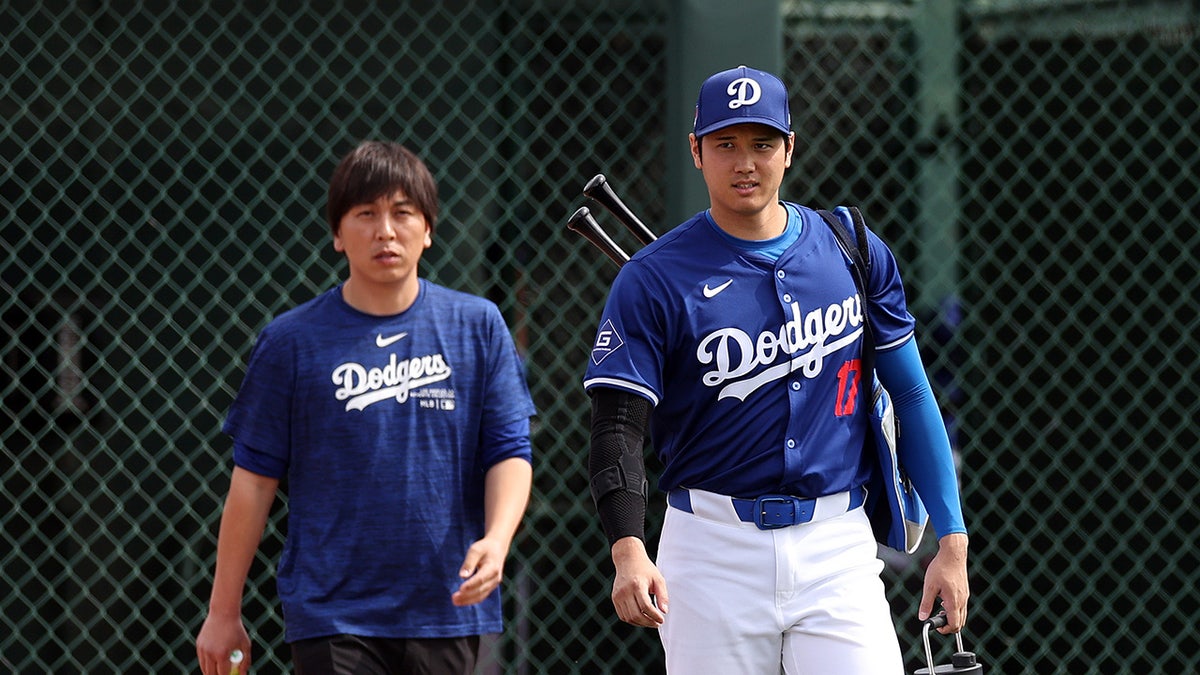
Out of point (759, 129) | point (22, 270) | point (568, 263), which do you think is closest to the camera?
point (759, 129)

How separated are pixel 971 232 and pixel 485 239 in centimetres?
162

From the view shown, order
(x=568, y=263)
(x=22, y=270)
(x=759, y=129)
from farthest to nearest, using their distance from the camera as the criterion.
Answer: (x=568, y=263), (x=22, y=270), (x=759, y=129)

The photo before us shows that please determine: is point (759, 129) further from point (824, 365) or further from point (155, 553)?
point (155, 553)

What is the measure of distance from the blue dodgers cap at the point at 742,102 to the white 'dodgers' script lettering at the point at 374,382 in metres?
0.83

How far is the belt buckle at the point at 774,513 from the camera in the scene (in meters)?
2.68

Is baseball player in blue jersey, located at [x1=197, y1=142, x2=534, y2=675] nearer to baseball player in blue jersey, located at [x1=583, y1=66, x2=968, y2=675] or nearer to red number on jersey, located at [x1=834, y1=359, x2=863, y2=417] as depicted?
baseball player in blue jersey, located at [x1=583, y1=66, x2=968, y2=675]

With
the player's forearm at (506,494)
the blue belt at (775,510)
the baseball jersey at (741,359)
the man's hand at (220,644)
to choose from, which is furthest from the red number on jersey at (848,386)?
the man's hand at (220,644)

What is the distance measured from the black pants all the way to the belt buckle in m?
0.75

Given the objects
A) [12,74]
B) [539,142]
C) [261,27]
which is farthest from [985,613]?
[12,74]

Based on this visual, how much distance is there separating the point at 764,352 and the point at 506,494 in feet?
2.23

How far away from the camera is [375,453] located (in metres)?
2.99

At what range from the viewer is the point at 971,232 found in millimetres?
4668

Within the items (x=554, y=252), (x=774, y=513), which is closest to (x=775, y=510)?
(x=774, y=513)

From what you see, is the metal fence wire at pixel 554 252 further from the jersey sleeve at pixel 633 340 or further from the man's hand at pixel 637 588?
the man's hand at pixel 637 588
